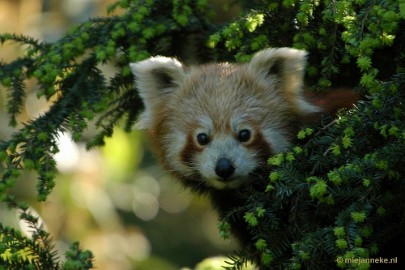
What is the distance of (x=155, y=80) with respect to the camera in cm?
356

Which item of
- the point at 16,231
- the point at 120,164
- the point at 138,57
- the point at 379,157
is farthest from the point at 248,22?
the point at 120,164

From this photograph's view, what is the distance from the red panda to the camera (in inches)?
130

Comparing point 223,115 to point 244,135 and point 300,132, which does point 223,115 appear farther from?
point 300,132

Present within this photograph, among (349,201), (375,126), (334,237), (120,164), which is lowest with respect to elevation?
(334,237)

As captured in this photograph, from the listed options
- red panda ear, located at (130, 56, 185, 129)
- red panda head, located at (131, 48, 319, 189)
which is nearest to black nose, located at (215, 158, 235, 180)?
red panda head, located at (131, 48, 319, 189)

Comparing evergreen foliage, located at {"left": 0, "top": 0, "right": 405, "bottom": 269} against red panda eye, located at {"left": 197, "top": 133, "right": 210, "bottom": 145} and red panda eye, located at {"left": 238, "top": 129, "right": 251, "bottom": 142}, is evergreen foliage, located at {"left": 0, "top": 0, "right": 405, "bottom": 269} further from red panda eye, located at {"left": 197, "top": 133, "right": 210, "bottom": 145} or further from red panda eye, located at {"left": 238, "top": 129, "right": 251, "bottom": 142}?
red panda eye, located at {"left": 197, "top": 133, "right": 210, "bottom": 145}

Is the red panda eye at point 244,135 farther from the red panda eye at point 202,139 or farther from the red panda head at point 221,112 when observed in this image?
the red panda eye at point 202,139

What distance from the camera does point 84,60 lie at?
358 cm

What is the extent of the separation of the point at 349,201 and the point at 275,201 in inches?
11.6

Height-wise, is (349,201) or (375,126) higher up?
(375,126)

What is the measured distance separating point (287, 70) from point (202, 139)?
51 cm

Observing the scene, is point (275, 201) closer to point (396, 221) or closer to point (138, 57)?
point (396, 221)

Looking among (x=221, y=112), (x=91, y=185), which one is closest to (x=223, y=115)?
(x=221, y=112)

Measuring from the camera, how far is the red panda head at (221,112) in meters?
3.31
